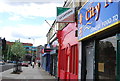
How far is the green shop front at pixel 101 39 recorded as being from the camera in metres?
7.14

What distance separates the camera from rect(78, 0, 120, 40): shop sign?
6787mm

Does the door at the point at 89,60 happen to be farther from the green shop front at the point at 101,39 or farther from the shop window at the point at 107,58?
the shop window at the point at 107,58

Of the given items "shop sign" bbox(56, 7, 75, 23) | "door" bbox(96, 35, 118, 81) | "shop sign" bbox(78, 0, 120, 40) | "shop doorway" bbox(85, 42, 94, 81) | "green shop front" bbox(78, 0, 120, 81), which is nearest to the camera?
"shop sign" bbox(78, 0, 120, 40)

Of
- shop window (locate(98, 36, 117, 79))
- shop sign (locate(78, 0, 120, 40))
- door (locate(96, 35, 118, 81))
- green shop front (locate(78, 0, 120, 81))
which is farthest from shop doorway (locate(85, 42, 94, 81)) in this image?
shop window (locate(98, 36, 117, 79))

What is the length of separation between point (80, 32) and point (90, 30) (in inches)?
85.0

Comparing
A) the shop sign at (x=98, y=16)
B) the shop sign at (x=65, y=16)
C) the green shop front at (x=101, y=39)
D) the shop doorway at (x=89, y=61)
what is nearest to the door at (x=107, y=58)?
the green shop front at (x=101, y=39)

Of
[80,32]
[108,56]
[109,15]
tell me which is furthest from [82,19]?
[109,15]

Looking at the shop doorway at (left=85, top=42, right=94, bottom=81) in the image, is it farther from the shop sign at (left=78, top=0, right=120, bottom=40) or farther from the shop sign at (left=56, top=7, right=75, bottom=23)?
the shop sign at (left=56, top=7, right=75, bottom=23)

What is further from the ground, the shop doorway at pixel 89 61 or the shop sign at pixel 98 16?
the shop sign at pixel 98 16

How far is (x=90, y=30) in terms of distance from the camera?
30.8ft

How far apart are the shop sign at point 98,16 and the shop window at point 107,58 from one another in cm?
58

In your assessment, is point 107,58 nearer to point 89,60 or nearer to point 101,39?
point 101,39

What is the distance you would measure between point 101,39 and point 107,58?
1057 mm

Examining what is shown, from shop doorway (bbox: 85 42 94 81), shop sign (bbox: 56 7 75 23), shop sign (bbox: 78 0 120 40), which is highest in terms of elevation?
shop sign (bbox: 56 7 75 23)
